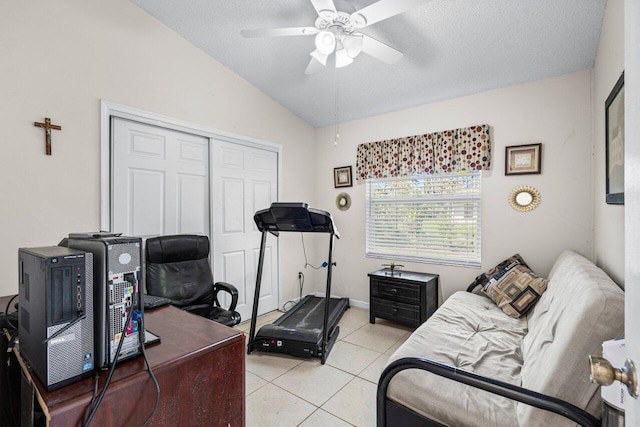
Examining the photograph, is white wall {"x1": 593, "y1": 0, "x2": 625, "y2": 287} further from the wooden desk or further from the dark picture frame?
the wooden desk

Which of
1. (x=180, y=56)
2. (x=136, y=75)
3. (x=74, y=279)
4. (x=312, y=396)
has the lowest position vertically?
(x=312, y=396)

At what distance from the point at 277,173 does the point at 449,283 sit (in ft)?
8.05

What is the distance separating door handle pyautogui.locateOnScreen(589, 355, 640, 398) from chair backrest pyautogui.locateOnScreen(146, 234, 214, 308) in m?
2.62

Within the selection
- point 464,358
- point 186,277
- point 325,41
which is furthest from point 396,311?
point 325,41

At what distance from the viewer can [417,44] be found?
2.54m

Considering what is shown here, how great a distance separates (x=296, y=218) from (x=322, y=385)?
1.32m

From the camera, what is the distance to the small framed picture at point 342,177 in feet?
13.5

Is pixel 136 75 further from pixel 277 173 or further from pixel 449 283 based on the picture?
pixel 449 283

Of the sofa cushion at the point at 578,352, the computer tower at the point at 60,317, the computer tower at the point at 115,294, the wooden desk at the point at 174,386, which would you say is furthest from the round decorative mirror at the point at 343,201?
the computer tower at the point at 60,317

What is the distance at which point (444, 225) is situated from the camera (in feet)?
11.5

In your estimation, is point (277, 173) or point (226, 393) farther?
point (277, 173)

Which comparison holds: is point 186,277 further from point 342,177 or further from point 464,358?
point 342,177

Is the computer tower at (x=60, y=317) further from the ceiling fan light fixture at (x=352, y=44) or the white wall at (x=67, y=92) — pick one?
the ceiling fan light fixture at (x=352, y=44)

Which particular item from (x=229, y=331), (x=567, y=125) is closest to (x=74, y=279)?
(x=229, y=331)
